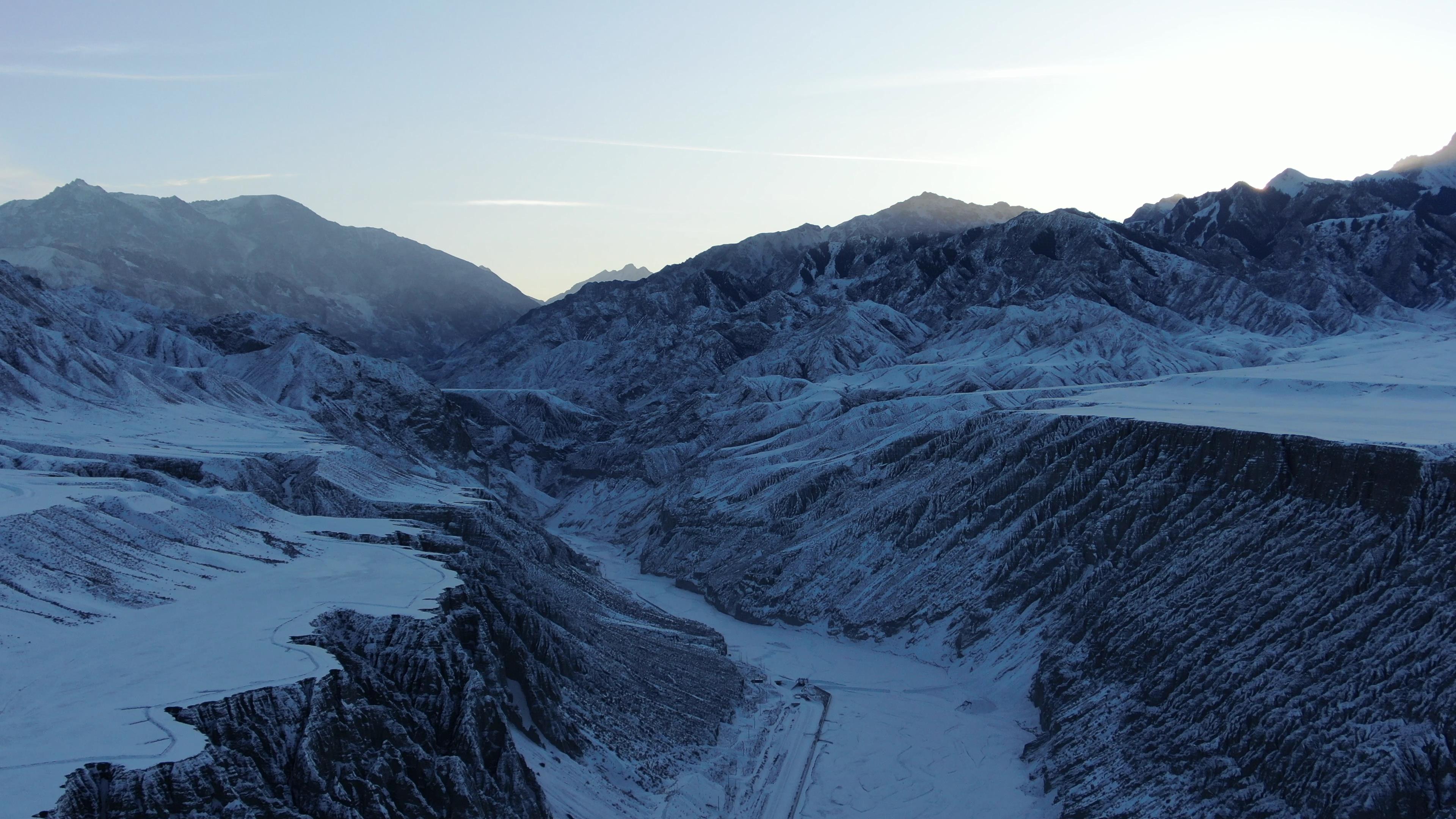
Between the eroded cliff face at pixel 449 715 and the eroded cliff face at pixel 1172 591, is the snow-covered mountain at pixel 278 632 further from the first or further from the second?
the eroded cliff face at pixel 1172 591

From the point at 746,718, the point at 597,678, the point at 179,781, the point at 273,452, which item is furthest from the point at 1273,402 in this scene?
the point at 179,781

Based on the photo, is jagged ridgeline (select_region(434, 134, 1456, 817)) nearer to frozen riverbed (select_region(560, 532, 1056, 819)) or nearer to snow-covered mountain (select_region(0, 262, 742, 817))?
frozen riverbed (select_region(560, 532, 1056, 819))

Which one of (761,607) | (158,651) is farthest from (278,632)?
(761,607)

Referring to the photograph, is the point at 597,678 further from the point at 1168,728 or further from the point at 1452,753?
the point at 1452,753

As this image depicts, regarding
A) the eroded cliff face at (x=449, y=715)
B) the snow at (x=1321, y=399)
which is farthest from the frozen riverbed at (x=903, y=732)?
the snow at (x=1321, y=399)

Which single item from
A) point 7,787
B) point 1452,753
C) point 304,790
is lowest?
point 1452,753

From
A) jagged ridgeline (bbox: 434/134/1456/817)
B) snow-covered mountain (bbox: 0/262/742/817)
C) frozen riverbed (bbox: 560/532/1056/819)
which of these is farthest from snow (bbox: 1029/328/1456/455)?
snow-covered mountain (bbox: 0/262/742/817)
